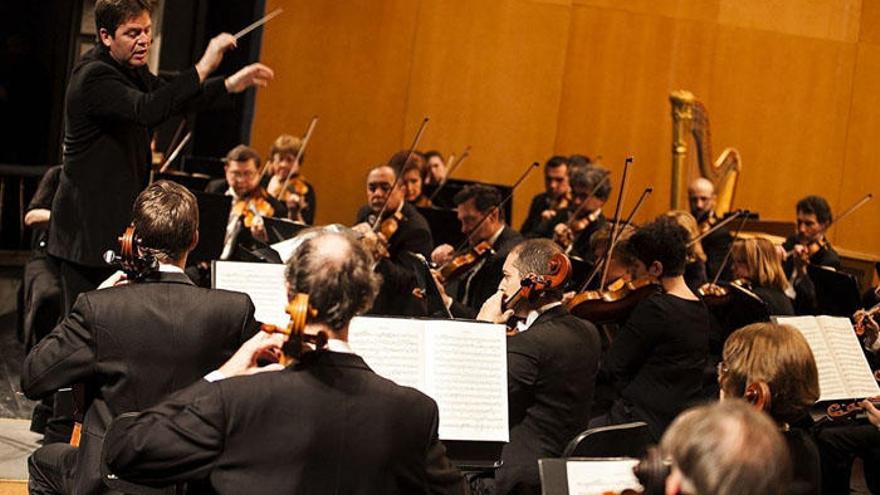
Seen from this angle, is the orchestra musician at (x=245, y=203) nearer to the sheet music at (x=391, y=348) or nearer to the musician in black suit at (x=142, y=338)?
the sheet music at (x=391, y=348)

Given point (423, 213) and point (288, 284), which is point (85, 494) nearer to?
point (288, 284)

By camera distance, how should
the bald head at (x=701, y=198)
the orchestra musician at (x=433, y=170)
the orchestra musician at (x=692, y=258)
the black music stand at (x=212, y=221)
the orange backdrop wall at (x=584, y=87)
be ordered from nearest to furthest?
1. the black music stand at (x=212, y=221)
2. the orchestra musician at (x=692, y=258)
3. the bald head at (x=701, y=198)
4. the orchestra musician at (x=433, y=170)
5. the orange backdrop wall at (x=584, y=87)

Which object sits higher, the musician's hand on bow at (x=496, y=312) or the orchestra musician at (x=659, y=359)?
the musician's hand on bow at (x=496, y=312)

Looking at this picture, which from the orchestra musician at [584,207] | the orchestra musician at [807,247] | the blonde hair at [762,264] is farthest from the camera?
the orchestra musician at [584,207]

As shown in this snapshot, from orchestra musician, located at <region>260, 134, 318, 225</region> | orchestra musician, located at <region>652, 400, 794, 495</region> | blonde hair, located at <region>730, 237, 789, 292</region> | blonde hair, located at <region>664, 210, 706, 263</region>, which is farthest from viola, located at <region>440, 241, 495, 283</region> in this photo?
orchestra musician, located at <region>652, 400, 794, 495</region>

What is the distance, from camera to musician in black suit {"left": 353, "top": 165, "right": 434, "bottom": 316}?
18.7ft

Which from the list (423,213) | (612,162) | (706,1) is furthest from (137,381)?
(706,1)

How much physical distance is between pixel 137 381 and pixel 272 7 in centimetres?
681

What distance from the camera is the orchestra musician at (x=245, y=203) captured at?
670 centimetres

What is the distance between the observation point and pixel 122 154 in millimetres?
4047

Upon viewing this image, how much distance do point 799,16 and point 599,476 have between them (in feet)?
28.7

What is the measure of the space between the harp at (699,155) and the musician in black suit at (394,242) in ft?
9.22

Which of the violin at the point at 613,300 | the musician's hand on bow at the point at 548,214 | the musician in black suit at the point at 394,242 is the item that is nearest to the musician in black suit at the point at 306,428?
the violin at the point at 613,300

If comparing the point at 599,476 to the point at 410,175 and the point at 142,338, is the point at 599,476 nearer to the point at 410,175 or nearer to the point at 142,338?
the point at 142,338
